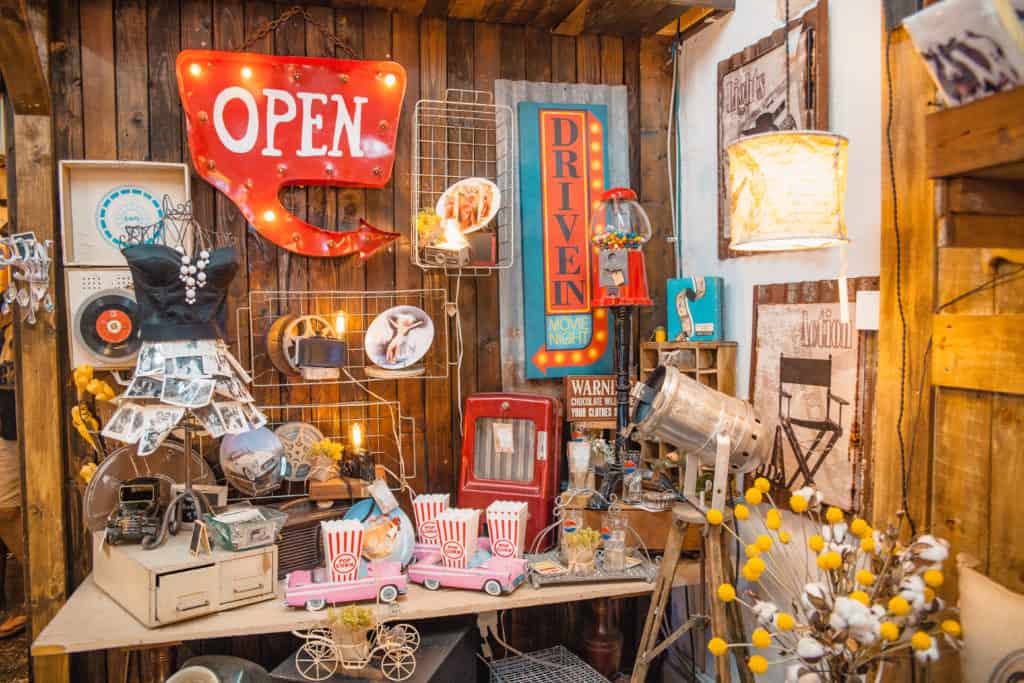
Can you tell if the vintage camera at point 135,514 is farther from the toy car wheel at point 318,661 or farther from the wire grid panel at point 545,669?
the wire grid panel at point 545,669

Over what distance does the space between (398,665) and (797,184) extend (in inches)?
66.3

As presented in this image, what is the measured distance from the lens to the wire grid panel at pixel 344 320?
8.96 ft

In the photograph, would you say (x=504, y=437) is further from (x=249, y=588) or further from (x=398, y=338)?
(x=249, y=588)

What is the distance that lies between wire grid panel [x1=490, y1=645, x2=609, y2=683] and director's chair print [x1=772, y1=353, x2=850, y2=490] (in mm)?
1001

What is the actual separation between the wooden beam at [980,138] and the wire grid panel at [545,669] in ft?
6.75

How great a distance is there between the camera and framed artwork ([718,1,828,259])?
224cm

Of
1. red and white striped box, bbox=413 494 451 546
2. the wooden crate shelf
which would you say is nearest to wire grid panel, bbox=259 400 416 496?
red and white striped box, bbox=413 494 451 546

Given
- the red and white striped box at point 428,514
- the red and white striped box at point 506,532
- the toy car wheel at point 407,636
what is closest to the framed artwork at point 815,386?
the red and white striped box at point 506,532

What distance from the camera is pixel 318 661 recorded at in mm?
2111

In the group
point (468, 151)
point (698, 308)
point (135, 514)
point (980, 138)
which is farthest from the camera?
point (468, 151)

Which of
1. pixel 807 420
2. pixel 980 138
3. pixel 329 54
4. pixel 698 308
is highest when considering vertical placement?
pixel 329 54

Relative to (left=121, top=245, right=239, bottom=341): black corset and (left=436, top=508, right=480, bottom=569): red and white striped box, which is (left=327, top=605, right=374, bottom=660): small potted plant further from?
(left=121, top=245, right=239, bottom=341): black corset

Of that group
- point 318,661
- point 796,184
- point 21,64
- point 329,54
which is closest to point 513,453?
point 318,661

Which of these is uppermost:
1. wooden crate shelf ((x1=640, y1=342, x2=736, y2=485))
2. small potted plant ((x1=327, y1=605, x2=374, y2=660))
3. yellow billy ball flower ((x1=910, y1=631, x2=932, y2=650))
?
wooden crate shelf ((x1=640, y1=342, x2=736, y2=485))
